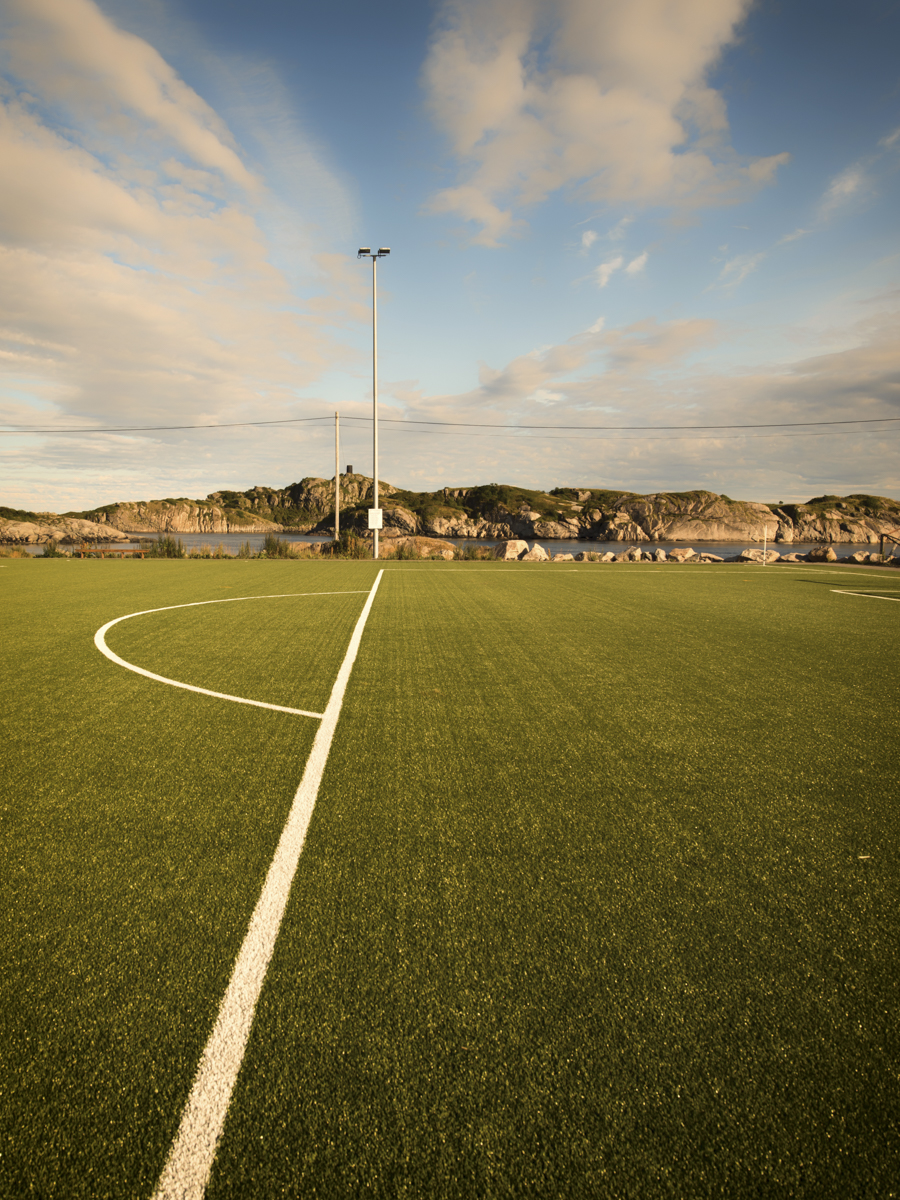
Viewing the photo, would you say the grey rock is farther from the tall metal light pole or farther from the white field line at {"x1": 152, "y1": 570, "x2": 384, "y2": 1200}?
the white field line at {"x1": 152, "y1": 570, "x2": 384, "y2": 1200}

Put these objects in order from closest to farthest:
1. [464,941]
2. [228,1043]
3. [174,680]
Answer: [228,1043]
[464,941]
[174,680]

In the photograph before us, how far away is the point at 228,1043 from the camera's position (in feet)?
5.53

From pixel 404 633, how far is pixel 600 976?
628 centimetres

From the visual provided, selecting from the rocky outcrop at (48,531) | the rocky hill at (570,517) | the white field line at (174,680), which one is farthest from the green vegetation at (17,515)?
the white field line at (174,680)

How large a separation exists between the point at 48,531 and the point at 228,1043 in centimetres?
7129

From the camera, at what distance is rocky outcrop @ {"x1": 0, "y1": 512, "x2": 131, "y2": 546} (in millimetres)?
51219

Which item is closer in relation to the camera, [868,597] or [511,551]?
[868,597]

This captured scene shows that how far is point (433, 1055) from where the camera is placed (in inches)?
65.0

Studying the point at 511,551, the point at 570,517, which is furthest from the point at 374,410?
the point at 570,517

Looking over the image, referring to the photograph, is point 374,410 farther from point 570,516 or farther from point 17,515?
point 570,516

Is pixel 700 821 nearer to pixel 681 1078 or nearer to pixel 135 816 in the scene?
pixel 681 1078

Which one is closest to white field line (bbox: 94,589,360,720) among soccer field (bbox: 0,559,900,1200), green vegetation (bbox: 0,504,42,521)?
soccer field (bbox: 0,559,900,1200)

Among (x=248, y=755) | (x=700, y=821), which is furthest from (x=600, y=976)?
(x=248, y=755)

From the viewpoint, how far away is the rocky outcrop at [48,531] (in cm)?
5122
